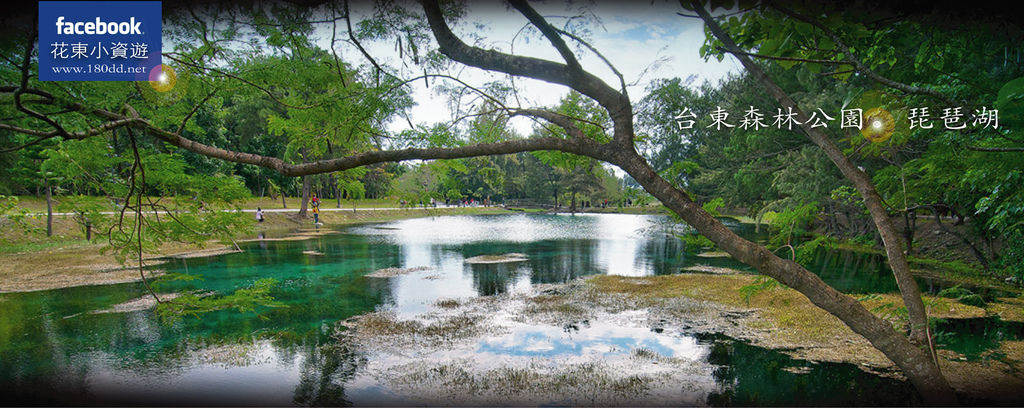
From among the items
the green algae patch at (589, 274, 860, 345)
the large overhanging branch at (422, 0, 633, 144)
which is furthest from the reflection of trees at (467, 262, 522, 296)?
the large overhanging branch at (422, 0, 633, 144)

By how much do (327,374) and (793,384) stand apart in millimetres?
6477

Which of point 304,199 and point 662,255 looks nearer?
point 662,255

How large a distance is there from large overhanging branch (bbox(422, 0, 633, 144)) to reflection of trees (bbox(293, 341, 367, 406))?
193 inches

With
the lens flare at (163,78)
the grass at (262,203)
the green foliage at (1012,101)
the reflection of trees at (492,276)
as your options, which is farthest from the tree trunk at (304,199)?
the green foliage at (1012,101)

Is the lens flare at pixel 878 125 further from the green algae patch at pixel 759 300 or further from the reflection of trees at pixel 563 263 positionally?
the reflection of trees at pixel 563 263

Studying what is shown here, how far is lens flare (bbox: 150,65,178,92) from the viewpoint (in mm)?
3258

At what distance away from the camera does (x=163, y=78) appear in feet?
11.1

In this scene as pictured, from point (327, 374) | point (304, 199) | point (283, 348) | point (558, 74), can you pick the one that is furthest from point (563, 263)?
point (304, 199)

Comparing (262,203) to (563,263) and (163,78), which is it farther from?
(163,78)

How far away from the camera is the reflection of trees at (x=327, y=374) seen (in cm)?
594

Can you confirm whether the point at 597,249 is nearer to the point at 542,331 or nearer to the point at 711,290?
the point at 711,290

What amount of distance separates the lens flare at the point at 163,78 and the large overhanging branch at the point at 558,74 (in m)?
2.05

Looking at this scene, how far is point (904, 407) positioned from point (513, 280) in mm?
9541

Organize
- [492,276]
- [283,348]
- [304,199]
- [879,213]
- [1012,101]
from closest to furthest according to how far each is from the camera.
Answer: [1012,101], [879,213], [283,348], [492,276], [304,199]
